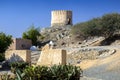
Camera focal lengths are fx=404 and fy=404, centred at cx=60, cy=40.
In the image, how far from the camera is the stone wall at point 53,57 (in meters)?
30.0

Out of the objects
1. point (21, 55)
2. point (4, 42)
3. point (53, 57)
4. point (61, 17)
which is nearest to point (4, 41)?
point (4, 42)

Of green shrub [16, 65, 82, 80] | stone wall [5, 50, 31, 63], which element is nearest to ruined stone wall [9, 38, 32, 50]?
stone wall [5, 50, 31, 63]

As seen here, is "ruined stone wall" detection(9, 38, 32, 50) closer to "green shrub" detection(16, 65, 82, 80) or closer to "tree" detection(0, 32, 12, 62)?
"tree" detection(0, 32, 12, 62)

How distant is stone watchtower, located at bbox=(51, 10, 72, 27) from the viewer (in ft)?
264

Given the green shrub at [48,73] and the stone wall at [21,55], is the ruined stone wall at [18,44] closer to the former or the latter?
the stone wall at [21,55]

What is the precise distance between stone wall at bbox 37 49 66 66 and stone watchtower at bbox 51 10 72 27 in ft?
156

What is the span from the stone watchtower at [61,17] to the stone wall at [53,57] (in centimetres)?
4756

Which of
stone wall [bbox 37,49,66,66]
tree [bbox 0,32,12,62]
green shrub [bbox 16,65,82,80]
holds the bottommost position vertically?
green shrub [bbox 16,65,82,80]

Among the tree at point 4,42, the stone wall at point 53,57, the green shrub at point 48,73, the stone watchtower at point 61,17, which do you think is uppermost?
the stone watchtower at point 61,17

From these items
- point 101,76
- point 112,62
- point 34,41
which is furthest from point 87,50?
point 34,41

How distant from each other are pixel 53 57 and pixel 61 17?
1961 inches

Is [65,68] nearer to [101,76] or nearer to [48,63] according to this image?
[101,76]

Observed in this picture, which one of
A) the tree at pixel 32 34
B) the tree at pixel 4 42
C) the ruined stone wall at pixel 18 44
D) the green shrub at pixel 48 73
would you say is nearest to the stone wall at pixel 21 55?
the tree at pixel 4 42

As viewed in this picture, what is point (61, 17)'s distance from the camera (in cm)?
8056
